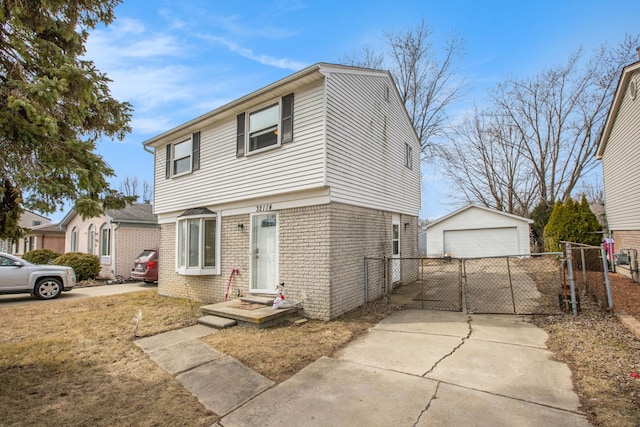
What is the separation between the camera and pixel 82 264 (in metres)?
15.1

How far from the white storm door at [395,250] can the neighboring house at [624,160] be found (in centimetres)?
761

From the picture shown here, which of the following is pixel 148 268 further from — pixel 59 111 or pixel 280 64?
pixel 59 111

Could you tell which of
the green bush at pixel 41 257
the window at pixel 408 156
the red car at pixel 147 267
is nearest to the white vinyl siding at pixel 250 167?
the red car at pixel 147 267

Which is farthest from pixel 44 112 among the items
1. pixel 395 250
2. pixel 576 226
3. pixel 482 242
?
pixel 482 242

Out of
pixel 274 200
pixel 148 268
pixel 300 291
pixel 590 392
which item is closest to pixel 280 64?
pixel 274 200

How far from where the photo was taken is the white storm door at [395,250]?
396 inches

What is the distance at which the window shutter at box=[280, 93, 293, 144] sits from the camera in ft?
24.2

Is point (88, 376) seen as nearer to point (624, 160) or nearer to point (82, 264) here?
point (82, 264)

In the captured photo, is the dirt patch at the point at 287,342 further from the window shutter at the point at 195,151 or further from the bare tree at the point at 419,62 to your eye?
the bare tree at the point at 419,62

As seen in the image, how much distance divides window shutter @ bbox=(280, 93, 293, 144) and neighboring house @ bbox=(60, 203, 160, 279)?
1260 centimetres

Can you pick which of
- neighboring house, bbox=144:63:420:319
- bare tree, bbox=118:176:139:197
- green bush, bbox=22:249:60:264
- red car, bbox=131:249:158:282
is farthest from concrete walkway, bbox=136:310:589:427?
bare tree, bbox=118:176:139:197

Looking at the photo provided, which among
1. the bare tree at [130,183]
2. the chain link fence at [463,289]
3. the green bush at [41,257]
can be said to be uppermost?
the bare tree at [130,183]

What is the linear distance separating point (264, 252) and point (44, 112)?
5184mm

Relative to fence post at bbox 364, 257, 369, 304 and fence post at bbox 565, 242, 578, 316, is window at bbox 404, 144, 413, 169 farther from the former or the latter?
fence post at bbox 565, 242, 578, 316
